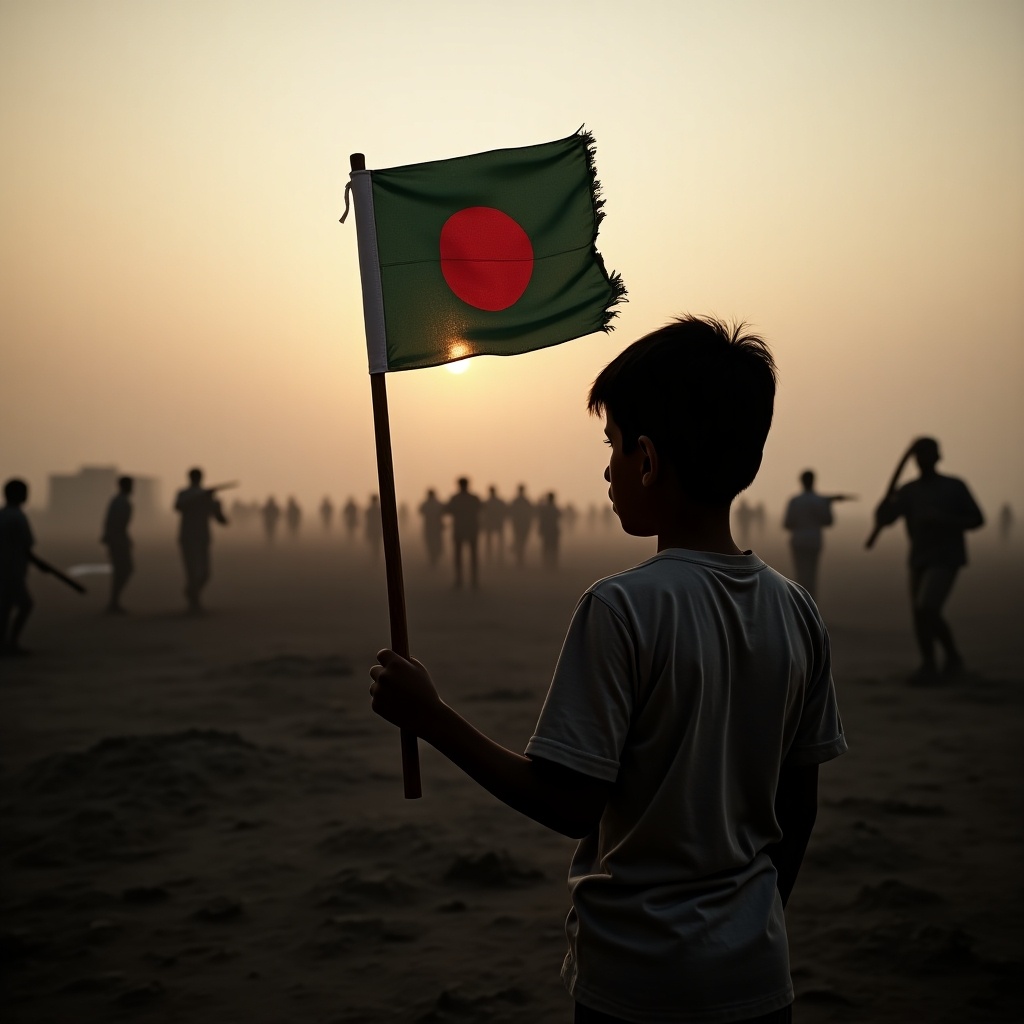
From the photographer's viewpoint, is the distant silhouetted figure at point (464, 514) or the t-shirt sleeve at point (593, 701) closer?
the t-shirt sleeve at point (593, 701)

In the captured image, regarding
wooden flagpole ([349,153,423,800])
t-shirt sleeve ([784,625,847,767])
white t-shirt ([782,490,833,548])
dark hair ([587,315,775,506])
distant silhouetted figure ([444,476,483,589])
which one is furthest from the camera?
distant silhouetted figure ([444,476,483,589])

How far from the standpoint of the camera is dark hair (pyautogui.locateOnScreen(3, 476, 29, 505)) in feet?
42.4

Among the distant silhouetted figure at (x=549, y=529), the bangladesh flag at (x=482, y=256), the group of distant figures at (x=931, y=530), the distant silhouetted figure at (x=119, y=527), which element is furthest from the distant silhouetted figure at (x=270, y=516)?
the bangladesh flag at (x=482, y=256)

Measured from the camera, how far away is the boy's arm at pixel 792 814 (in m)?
2.01

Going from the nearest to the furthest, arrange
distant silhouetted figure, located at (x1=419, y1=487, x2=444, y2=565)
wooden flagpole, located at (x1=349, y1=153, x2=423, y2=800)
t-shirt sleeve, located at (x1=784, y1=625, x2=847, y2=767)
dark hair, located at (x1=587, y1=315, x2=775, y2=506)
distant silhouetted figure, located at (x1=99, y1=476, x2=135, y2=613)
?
dark hair, located at (x1=587, y1=315, x2=775, y2=506)
t-shirt sleeve, located at (x1=784, y1=625, x2=847, y2=767)
wooden flagpole, located at (x1=349, y1=153, x2=423, y2=800)
distant silhouetted figure, located at (x1=99, y1=476, x2=135, y2=613)
distant silhouetted figure, located at (x1=419, y1=487, x2=444, y2=565)

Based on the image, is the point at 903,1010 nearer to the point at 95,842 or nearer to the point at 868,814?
the point at 868,814

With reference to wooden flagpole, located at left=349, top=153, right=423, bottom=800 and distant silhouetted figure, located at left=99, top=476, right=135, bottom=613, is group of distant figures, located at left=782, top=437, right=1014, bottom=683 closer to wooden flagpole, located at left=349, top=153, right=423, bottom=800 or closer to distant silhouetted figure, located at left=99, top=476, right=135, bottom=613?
wooden flagpole, located at left=349, top=153, right=423, bottom=800

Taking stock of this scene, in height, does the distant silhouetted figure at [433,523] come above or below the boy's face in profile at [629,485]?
below

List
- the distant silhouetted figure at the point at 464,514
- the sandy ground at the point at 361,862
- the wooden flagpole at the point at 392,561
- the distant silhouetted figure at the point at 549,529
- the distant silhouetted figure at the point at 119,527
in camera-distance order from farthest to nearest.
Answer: the distant silhouetted figure at the point at 549,529, the distant silhouetted figure at the point at 464,514, the distant silhouetted figure at the point at 119,527, the sandy ground at the point at 361,862, the wooden flagpole at the point at 392,561

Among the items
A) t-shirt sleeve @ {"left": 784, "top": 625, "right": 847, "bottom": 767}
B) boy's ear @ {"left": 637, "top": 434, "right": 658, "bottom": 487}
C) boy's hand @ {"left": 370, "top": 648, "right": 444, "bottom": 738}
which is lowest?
t-shirt sleeve @ {"left": 784, "top": 625, "right": 847, "bottom": 767}

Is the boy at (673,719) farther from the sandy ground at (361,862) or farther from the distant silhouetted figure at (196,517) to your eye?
the distant silhouetted figure at (196,517)

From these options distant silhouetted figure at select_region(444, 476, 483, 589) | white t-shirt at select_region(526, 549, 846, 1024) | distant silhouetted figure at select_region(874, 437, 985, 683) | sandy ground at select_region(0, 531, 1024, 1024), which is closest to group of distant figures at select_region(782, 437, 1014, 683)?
distant silhouetted figure at select_region(874, 437, 985, 683)

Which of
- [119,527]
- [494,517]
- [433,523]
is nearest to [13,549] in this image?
[119,527]

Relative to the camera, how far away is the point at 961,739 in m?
8.22
